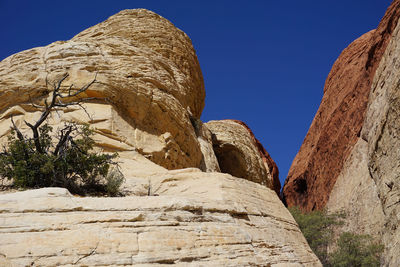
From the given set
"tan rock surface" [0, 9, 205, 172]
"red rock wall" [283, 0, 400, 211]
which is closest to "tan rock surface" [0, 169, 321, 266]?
"tan rock surface" [0, 9, 205, 172]

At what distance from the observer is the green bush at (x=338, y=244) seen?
801 inches

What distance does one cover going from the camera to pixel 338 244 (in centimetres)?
2189

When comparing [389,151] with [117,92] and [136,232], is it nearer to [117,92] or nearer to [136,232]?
[117,92]

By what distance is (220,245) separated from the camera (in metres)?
6.02

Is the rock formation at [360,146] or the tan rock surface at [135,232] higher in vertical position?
the rock formation at [360,146]

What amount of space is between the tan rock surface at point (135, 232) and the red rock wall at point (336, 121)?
26.5 metres

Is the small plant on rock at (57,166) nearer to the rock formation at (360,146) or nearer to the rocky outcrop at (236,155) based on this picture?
the rock formation at (360,146)

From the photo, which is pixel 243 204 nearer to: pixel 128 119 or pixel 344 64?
pixel 128 119

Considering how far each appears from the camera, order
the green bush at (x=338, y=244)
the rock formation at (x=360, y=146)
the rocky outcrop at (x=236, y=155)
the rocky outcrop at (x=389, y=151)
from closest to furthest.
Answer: the rocky outcrop at (x=389, y=151)
the rock formation at (x=360, y=146)
the green bush at (x=338, y=244)
the rocky outcrop at (x=236, y=155)

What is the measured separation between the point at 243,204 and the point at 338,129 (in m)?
30.1

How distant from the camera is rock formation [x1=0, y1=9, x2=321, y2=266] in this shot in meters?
5.40

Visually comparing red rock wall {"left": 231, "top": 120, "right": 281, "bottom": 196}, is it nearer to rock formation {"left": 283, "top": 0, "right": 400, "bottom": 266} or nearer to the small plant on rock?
rock formation {"left": 283, "top": 0, "right": 400, "bottom": 266}

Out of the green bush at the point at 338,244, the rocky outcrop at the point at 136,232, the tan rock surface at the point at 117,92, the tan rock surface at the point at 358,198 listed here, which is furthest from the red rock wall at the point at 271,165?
the rocky outcrop at the point at 136,232

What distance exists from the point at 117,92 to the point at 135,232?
834 centimetres
